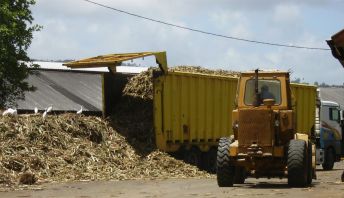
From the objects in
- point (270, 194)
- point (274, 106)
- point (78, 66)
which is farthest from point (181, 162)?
point (270, 194)

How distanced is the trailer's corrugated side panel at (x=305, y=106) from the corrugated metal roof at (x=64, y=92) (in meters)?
7.71

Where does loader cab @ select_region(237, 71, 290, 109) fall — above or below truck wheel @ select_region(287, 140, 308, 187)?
above

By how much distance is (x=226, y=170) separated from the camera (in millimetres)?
15805

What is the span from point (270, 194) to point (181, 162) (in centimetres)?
718

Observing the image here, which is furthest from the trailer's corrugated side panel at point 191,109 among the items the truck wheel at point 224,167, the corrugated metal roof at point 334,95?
the corrugated metal roof at point 334,95

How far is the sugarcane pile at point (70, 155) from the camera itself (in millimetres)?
17953

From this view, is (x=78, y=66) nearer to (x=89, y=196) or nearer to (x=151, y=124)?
(x=151, y=124)

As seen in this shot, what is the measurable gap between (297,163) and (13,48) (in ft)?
47.0

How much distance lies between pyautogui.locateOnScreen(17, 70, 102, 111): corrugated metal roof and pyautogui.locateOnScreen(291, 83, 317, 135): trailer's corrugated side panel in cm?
771

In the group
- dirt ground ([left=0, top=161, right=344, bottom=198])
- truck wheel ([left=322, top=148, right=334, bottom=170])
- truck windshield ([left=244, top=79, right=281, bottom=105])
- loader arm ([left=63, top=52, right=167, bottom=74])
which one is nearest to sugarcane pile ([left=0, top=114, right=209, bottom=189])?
dirt ground ([left=0, top=161, right=344, bottom=198])

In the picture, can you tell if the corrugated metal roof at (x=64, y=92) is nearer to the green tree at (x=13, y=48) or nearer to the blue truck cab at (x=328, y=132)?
the green tree at (x=13, y=48)

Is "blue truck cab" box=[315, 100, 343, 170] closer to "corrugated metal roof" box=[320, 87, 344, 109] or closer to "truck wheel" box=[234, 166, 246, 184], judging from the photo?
"truck wheel" box=[234, 166, 246, 184]

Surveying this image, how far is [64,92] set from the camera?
2956cm

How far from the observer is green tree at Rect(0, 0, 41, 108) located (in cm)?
2545
